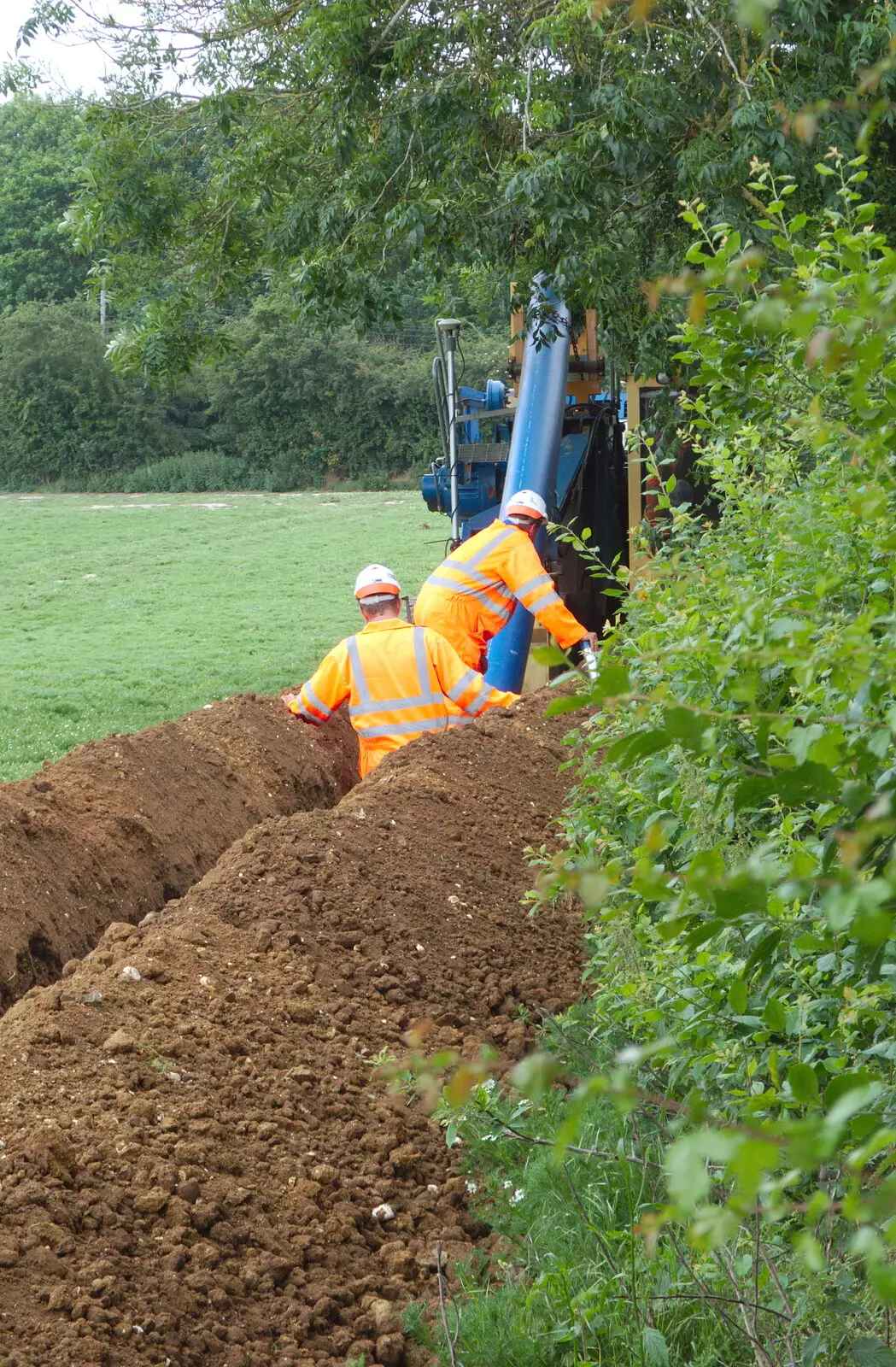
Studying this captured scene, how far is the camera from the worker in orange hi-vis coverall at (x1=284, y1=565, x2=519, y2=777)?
7.02 meters

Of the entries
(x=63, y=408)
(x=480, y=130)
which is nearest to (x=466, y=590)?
(x=480, y=130)

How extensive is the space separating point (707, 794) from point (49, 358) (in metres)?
43.6

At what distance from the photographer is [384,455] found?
4384 cm

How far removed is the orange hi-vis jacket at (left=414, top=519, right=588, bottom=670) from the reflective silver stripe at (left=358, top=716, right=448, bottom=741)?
93 cm

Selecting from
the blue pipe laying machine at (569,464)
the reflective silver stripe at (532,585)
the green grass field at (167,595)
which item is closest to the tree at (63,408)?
the green grass field at (167,595)

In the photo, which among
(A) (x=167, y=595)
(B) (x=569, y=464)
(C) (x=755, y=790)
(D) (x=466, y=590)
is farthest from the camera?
(A) (x=167, y=595)

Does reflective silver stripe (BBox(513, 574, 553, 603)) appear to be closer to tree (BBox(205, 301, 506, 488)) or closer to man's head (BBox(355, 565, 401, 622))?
man's head (BBox(355, 565, 401, 622))

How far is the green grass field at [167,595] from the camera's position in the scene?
44.5ft

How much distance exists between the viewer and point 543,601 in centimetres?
803

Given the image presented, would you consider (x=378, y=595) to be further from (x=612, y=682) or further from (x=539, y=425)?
(x=612, y=682)

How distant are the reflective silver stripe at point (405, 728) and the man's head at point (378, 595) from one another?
2.00 feet

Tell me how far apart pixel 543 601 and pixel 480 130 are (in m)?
2.91

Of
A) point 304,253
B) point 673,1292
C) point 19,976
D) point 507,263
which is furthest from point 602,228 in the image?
point 673,1292

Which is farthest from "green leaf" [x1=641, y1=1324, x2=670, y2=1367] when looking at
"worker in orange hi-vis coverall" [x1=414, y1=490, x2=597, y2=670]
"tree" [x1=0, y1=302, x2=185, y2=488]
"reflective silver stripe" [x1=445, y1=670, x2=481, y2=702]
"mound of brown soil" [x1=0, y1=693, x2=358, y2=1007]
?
"tree" [x1=0, y1=302, x2=185, y2=488]
